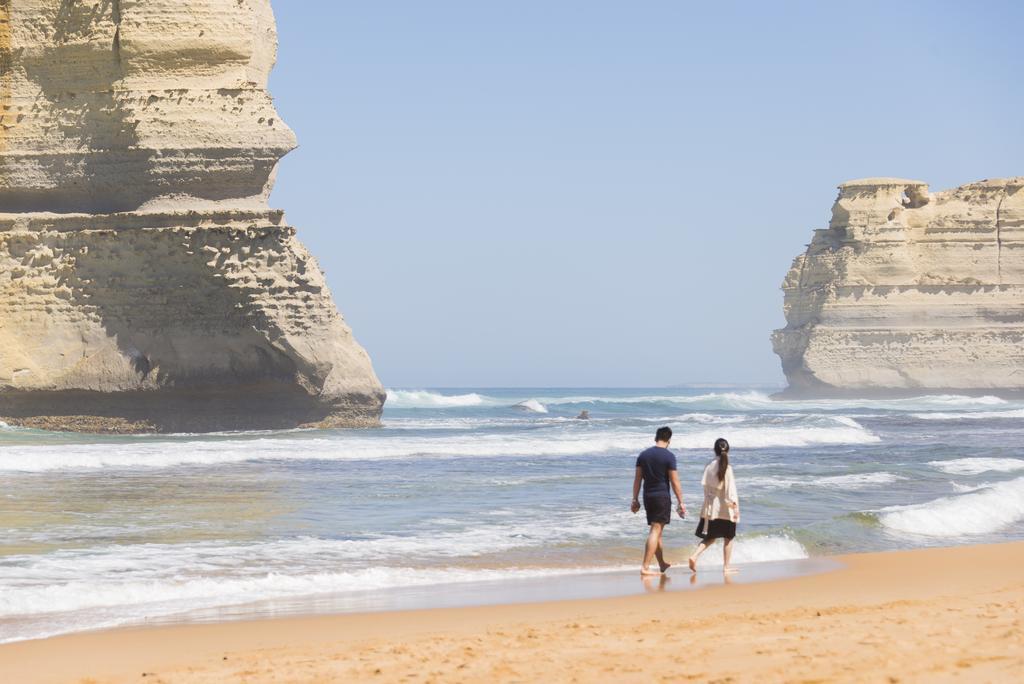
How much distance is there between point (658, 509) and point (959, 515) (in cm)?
560

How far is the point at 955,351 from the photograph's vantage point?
70.6m

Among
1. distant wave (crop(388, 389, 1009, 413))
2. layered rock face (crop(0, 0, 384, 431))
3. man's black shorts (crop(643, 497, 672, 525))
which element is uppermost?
layered rock face (crop(0, 0, 384, 431))

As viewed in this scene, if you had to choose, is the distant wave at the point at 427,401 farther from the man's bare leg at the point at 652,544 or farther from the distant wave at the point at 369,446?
the man's bare leg at the point at 652,544

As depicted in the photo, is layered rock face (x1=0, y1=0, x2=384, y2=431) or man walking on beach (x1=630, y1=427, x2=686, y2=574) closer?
man walking on beach (x1=630, y1=427, x2=686, y2=574)

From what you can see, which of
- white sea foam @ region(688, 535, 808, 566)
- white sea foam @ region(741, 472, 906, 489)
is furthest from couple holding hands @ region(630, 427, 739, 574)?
white sea foam @ region(741, 472, 906, 489)

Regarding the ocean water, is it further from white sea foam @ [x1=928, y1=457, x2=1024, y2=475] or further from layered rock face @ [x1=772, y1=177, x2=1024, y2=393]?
layered rock face @ [x1=772, y1=177, x2=1024, y2=393]

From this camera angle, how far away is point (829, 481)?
64.2ft

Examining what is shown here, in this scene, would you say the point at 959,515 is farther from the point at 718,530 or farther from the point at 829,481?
the point at 718,530

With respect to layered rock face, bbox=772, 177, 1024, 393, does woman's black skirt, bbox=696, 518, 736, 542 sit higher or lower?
lower

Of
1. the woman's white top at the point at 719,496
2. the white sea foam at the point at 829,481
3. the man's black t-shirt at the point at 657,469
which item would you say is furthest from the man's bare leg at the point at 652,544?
the white sea foam at the point at 829,481

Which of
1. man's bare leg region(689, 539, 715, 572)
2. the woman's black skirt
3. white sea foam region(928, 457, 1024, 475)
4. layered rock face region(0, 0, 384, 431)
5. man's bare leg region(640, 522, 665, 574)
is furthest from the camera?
layered rock face region(0, 0, 384, 431)

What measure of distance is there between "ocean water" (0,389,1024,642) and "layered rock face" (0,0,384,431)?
1230 millimetres

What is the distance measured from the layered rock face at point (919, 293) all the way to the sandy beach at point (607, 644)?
6243 centimetres

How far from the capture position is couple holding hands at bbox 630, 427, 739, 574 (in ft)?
35.8
